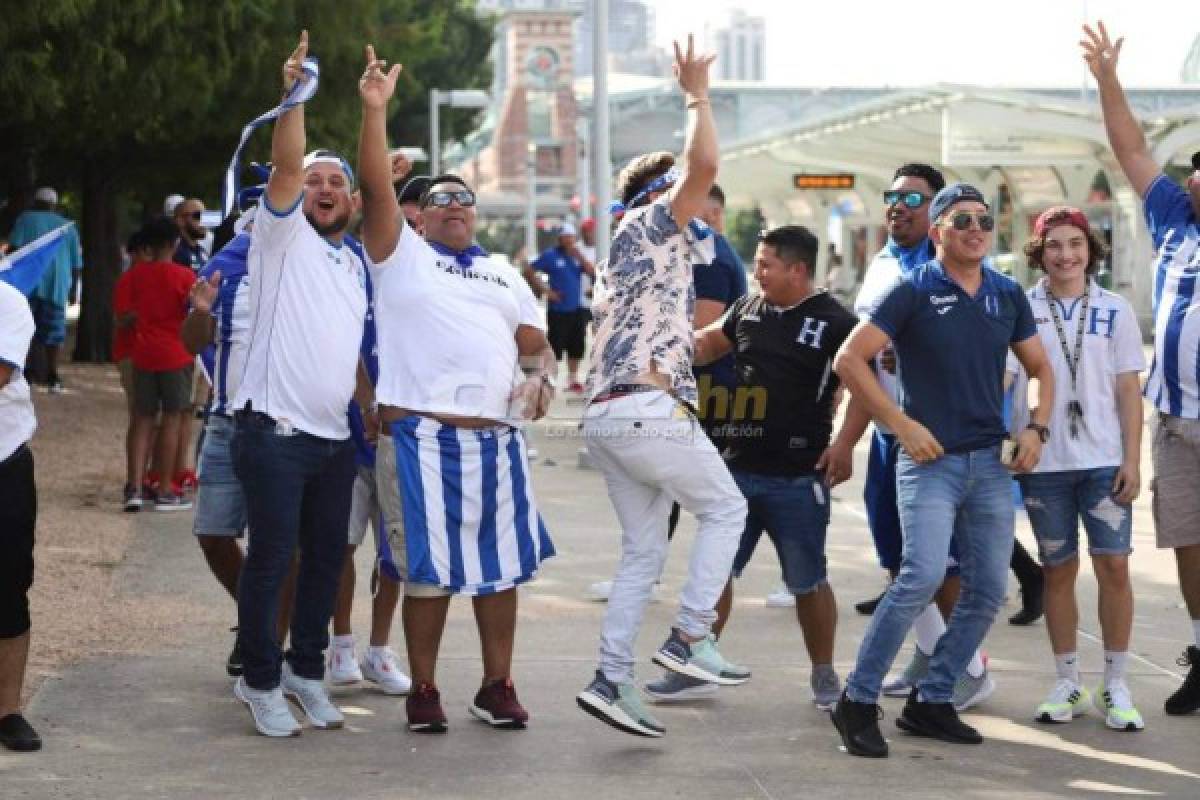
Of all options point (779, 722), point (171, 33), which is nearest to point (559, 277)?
point (171, 33)

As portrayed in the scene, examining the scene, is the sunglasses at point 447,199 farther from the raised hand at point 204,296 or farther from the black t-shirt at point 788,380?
the black t-shirt at point 788,380

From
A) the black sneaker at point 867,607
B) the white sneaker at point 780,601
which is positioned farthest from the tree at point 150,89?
the black sneaker at point 867,607

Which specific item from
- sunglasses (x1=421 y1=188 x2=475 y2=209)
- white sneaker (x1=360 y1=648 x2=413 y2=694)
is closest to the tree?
white sneaker (x1=360 y1=648 x2=413 y2=694)

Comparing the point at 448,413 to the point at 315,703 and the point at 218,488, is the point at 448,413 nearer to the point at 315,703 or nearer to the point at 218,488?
the point at 315,703

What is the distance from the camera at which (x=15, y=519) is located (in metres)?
7.01

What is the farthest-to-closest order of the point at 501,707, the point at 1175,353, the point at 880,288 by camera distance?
1. the point at 880,288
2. the point at 1175,353
3. the point at 501,707

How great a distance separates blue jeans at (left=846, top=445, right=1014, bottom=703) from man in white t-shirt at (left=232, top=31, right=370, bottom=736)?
1869 mm

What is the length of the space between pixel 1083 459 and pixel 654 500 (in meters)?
1.51

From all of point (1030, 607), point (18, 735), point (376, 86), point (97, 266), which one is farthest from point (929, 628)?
point (97, 266)

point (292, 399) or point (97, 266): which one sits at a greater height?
point (292, 399)

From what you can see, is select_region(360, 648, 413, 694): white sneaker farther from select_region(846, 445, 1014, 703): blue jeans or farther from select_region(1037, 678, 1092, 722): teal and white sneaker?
select_region(1037, 678, 1092, 722): teal and white sneaker

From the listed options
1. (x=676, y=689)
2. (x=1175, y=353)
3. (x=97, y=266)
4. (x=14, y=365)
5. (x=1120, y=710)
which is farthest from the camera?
(x=97, y=266)

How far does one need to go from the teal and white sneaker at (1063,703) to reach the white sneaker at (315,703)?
2.45 metres

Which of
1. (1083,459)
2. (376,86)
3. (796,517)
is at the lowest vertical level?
(796,517)
